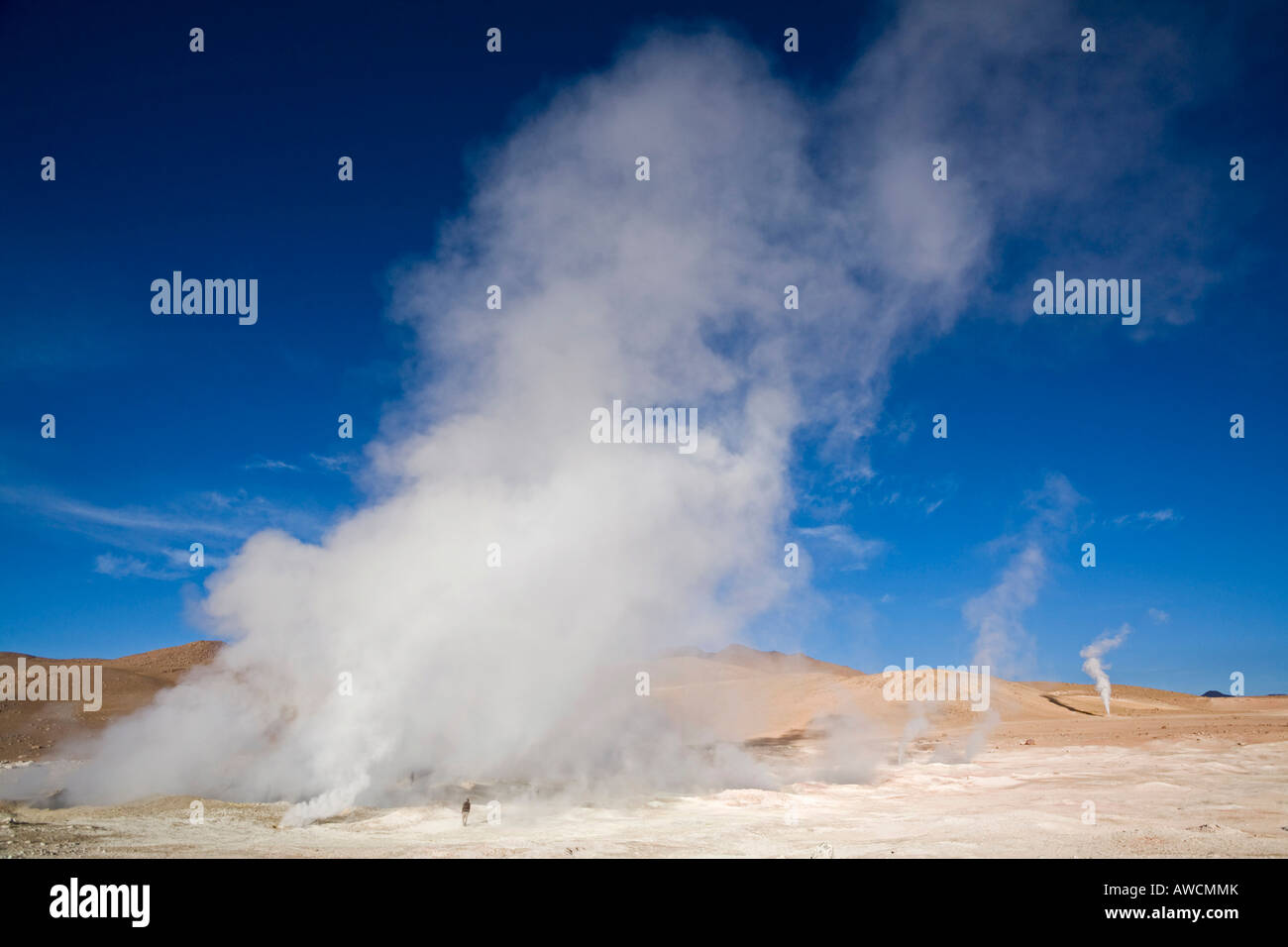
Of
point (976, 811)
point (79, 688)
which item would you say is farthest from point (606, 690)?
point (79, 688)

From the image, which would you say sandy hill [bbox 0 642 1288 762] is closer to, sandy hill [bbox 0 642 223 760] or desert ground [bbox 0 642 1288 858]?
sandy hill [bbox 0 642 223 760]

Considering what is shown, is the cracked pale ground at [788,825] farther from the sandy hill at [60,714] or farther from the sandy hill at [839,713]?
the sandy hill at [60,714]

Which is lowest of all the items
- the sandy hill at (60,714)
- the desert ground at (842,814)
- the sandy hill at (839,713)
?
the sandy hill at (839,713)

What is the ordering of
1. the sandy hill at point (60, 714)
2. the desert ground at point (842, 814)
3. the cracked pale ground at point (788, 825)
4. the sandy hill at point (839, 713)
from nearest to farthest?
1. the cracked pale ground at point (788, 825)
2. the desert ground at point (842, 814)
3. the sandy hill at point (60, 714)
4. the sandy hill at point (839, 713)

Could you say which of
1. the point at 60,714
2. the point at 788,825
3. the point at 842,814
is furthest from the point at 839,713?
the point at 60,714

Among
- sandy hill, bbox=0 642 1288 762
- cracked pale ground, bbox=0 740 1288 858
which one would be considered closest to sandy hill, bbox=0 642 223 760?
sandy hill, bbox=0 642 1288 762

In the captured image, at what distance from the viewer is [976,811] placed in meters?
20.1

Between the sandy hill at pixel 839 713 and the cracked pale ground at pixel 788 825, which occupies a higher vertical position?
the cracked pale ground at pixel 788 825

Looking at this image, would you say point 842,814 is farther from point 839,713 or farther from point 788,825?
point 839,713

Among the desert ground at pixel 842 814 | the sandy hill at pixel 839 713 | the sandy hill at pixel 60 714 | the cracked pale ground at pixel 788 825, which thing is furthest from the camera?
the sandy hill at pixel 839 713

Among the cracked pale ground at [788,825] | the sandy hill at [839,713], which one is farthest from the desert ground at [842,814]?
the sandy hill at [839,713]

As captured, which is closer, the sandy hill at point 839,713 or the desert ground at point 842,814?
the desert ground at point 842,814
